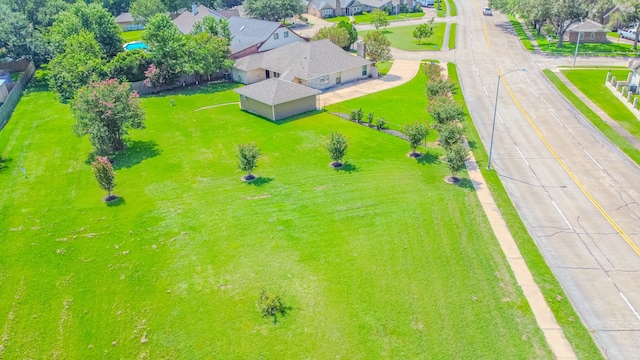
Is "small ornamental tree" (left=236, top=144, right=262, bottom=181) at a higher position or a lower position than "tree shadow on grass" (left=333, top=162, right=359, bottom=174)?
higher

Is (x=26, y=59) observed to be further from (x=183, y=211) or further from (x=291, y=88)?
(x=183, y=211)

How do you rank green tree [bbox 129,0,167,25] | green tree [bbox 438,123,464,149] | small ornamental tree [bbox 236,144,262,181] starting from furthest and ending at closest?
green tree [bbox 129,0,167,25] → green tree [bbox 438,123,464,149] → small ornamental tree [bbox 236,144,262,181]

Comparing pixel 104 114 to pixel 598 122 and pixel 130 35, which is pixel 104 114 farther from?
pixel 130 35

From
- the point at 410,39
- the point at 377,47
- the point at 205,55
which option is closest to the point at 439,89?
the point at 377,47

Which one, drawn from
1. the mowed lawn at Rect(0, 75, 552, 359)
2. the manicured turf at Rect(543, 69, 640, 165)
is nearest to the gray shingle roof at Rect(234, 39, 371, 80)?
the mowed lawn at Rect(0, 75, 552, 359)

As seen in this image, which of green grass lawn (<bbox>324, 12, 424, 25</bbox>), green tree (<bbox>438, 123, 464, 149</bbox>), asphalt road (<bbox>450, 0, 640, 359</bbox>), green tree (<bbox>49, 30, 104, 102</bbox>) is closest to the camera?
asphalt road (<bbox>450, 0, 640, 359</bbox>)

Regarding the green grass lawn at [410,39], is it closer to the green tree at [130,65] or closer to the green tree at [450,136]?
the green tree at [130,65]

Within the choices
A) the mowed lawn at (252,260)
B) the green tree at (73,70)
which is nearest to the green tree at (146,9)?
the green tree at (73,70)

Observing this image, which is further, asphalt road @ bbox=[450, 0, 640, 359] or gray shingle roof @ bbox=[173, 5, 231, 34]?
gray shingle roof @ bbox=[173, 5, 231, 34]

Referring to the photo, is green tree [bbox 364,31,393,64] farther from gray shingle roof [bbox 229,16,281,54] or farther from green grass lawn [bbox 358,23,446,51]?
gray shingle roof [bbox 229,16,281,54]
